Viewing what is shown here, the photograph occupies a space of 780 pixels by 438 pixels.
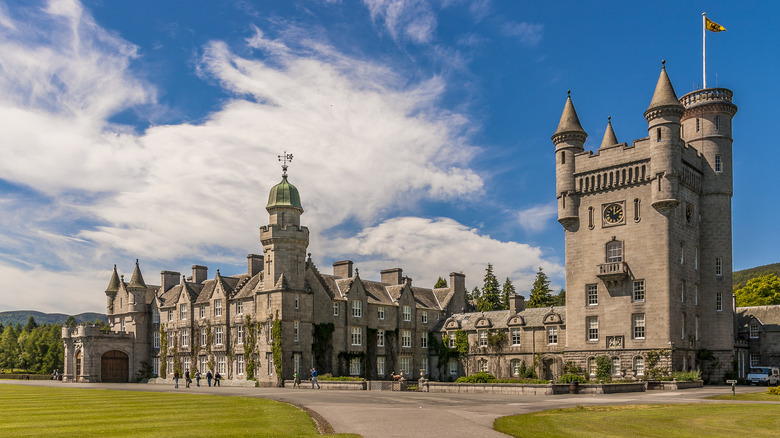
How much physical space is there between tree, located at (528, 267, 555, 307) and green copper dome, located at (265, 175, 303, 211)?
44594mm

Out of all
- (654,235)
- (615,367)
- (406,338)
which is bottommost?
(615,367)

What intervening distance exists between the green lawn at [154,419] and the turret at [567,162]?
37.8 m

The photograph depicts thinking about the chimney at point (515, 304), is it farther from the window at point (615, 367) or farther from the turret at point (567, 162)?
the window at point (615, 367)

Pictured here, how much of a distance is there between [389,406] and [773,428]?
47.2 feet

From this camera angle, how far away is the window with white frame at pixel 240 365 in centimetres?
6548

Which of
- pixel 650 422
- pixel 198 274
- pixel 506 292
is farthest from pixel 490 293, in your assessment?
pixel 650 422

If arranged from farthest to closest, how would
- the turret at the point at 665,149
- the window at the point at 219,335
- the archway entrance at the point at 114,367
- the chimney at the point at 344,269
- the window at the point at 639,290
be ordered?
the archway entrance at the point at 114,367, the chimney at the point at 344,269, the window at the point at 219,335, the window at the point at 639,290, the turret at the point at 665,149

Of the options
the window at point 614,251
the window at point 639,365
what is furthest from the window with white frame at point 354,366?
the window at point 639,365

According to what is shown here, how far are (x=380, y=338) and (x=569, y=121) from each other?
29300 millimetres

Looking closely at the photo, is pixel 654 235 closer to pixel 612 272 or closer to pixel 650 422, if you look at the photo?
pixel 612 272

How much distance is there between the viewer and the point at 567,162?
61.8 m

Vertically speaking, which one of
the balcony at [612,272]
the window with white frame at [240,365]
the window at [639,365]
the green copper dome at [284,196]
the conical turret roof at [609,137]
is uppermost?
the conical turret roof at [609,137]

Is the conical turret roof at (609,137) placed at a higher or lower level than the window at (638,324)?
higher

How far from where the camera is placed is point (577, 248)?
6078 centimetres
